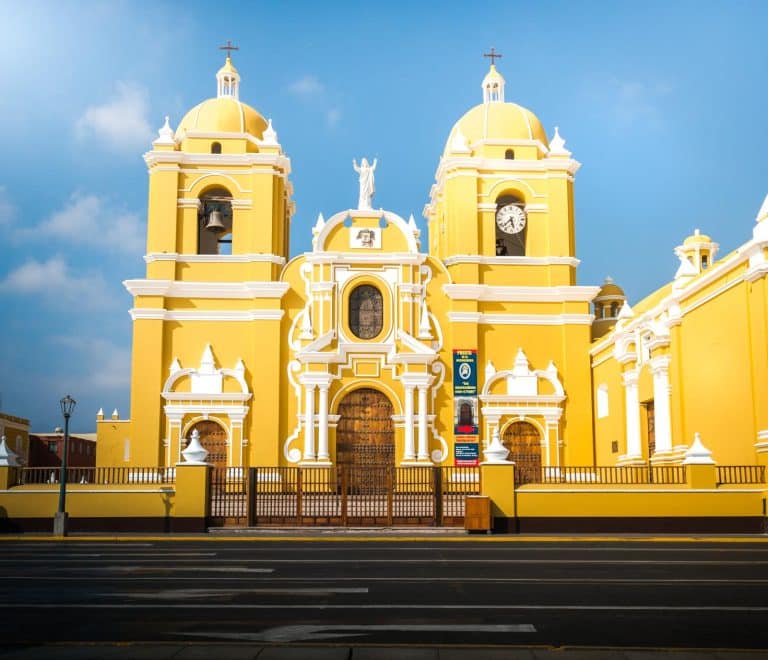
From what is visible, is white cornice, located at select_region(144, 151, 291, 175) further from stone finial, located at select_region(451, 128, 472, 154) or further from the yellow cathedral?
stone finial, located at select_region(451, 128, 472, 154)

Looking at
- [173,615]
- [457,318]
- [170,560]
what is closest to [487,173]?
[457,318]

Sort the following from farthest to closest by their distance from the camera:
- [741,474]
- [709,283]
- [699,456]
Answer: [709,283] < [699,456] < [741,474]

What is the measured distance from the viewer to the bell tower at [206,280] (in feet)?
109

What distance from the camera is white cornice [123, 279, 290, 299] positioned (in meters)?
34.0

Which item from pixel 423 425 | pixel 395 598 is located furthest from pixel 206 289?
pixel 395 598

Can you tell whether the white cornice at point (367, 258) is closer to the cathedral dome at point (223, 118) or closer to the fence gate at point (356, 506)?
the cathedral dome at point (223, 118)

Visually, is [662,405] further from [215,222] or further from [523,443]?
[215,222]

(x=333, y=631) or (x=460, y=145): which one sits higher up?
(x=460, y=145)

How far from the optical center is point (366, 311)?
34.6 meters

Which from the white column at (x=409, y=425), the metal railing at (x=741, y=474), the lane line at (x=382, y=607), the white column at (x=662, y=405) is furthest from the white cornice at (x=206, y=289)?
the lane line at (x=382, y=607)

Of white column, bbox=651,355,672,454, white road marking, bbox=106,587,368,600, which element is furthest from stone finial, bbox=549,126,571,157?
white road marking, bbox=106,587,368,600

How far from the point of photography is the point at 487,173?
118 ft

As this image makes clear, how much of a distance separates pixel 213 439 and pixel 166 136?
11171 millimetres

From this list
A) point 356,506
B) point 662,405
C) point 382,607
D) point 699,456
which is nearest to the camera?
point 382,607
